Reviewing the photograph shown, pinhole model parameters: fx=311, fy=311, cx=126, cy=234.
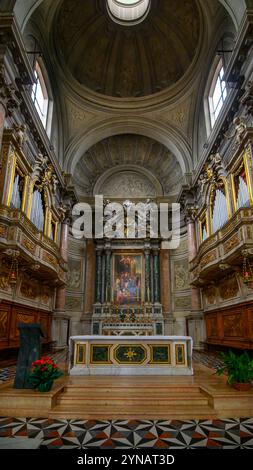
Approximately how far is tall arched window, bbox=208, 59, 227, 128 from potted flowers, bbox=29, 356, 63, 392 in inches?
483

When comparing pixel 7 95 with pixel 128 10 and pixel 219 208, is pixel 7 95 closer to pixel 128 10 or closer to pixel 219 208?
pixel 219 208

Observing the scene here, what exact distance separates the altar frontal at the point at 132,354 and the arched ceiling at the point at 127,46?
14467 millimetres

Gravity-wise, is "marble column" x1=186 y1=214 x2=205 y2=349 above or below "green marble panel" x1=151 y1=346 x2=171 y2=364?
above

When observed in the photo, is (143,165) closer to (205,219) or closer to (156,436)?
(205,219)

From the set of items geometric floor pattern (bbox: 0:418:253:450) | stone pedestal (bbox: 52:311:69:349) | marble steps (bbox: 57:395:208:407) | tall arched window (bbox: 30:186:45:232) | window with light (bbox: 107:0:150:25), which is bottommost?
geometric floor pattern (bbox: 0:418:253:450)

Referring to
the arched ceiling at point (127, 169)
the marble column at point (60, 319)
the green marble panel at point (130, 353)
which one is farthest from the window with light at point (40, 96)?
the green marble panel at point (130, 353)

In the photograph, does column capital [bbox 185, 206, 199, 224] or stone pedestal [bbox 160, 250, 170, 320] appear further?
stone pedestal [bbox 160, 250, 170, 320]

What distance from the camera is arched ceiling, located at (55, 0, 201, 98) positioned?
15.2 metres

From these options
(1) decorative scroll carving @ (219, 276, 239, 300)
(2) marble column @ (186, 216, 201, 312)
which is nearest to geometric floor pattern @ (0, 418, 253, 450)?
(1) decorative scroll carving @ (219, 276, 239, 300)

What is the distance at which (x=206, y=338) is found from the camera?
13.7m

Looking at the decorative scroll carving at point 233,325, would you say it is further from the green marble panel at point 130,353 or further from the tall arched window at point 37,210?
the tall arched window at point 37,210

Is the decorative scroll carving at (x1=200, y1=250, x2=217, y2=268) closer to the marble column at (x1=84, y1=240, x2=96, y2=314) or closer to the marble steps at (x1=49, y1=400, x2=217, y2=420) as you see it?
the marble steps at (x1=49, y1=400, x2=217, y2=420)
